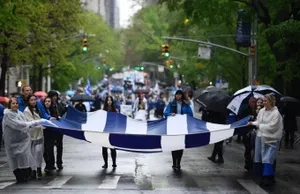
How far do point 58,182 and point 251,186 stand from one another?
148 inches

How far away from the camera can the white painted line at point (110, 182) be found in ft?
40.6

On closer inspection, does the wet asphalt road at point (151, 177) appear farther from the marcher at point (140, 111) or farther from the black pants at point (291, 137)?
the marcher at point (140, 111)

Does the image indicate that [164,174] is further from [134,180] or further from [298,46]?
[298,46]

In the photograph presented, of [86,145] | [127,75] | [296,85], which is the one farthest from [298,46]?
[127,75]

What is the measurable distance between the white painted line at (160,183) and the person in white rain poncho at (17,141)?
8.34ft

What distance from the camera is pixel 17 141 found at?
13.1 m

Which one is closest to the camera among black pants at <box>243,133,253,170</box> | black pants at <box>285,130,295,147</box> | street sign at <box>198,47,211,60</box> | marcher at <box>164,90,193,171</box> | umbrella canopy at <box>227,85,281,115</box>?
black pants at <box>243,133,253,170</box>

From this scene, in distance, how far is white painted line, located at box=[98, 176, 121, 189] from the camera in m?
12.4

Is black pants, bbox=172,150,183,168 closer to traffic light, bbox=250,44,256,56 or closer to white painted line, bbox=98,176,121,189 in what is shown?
white painted line, bbox=98,176,121,189

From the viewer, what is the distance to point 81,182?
42.9 ft

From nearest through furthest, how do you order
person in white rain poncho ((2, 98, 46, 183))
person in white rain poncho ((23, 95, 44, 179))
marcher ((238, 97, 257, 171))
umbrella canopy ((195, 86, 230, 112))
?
person in white rain poncho ((2, 98, 46, 183))
person in white rain poncho ((23, 95, 44, 179))
marcher ((238, 97, 257, 171))
umbrella canopy ((195, 86, 230, 112))

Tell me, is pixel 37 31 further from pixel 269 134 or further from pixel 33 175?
pixel 269 134

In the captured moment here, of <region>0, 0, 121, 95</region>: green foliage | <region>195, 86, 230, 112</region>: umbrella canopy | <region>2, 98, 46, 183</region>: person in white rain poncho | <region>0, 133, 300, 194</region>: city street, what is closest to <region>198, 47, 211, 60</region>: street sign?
<region>0, 0, 121, 95</region>: green foliage

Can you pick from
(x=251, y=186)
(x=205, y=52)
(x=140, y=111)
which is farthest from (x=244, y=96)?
(x=205, y=52)
